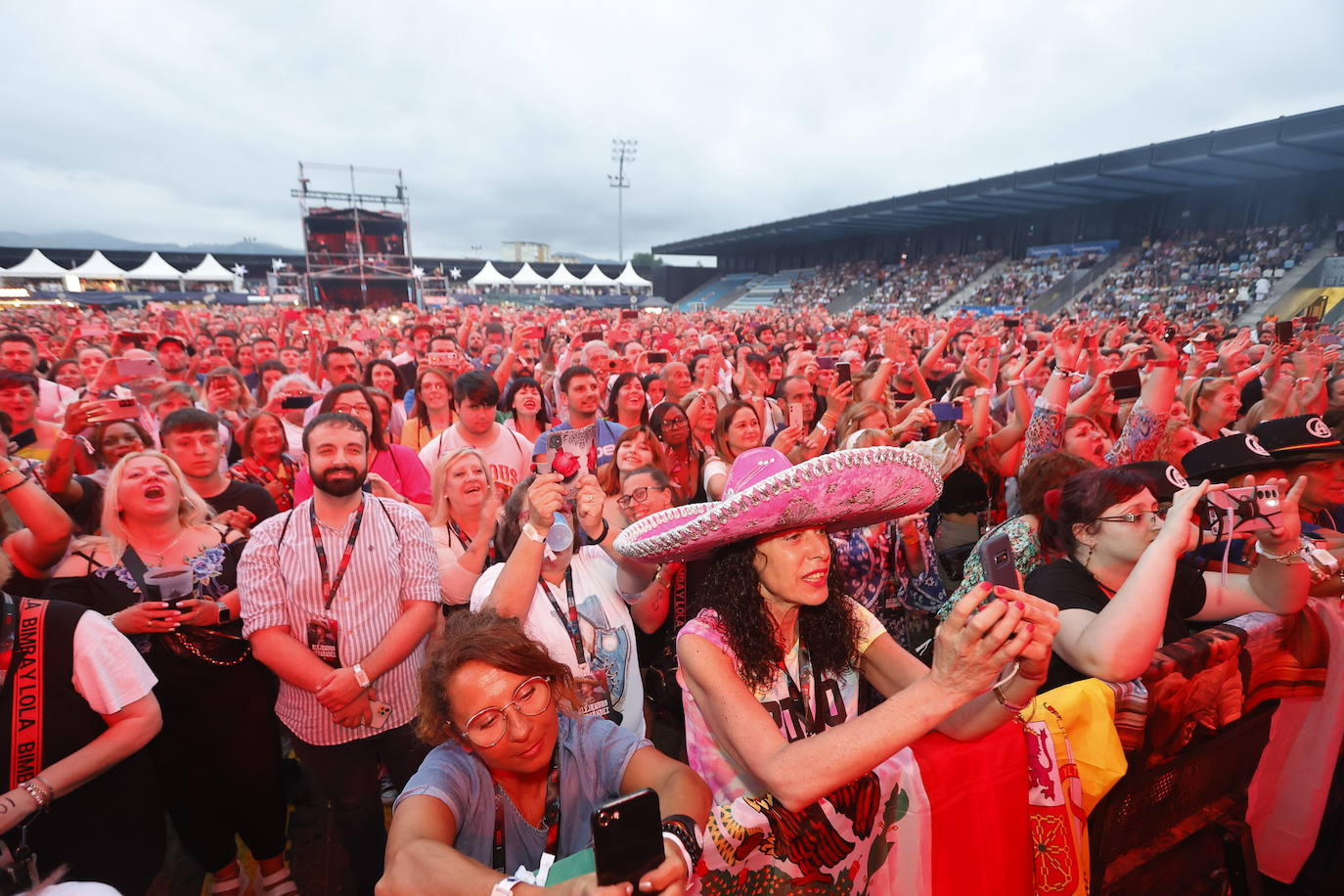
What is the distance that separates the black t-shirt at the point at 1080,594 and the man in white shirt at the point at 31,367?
21.6ft

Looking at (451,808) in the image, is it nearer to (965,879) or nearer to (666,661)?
(965,879)

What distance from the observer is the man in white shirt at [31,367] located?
4887 mm

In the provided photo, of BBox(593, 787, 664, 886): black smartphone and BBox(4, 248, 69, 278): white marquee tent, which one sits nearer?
BBox(593, 787, 664, 886): black smartphone

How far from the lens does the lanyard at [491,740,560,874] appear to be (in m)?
1.62

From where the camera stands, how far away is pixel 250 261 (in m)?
52.1

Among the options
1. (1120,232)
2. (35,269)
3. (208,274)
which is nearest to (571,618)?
(1120,232)

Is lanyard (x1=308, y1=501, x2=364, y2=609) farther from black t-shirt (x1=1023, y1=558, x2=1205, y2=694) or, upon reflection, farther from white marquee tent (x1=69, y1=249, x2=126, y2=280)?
white marquee tent (x1=69, y1=249, x2=126, y2=280)

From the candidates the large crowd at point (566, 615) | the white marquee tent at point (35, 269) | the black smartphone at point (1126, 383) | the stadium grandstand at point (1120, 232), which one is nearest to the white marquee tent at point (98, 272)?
the white marquee tent at point (35, 269)

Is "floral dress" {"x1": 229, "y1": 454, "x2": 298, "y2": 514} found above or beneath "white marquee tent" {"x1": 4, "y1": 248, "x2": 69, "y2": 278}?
beneath

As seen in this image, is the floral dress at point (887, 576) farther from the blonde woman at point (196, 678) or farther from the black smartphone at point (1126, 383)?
the blonde woman at point (196, 678)

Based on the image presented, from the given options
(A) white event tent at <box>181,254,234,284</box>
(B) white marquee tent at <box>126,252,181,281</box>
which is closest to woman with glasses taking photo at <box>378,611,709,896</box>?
(B) white marquee tent at <box>126,252,181,281</box>

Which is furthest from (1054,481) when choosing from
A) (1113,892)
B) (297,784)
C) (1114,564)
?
(297,784)

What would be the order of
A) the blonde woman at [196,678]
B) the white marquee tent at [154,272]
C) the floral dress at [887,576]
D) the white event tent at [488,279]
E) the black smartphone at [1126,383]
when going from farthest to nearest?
the white event tent at [488,279] → the white marquee tent at [154,272] → the black smartphone at [1126,383] → the floral dress at [887,576] → the blonde woman at [196,678]

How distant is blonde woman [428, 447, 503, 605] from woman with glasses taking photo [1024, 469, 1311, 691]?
7.56 ft
